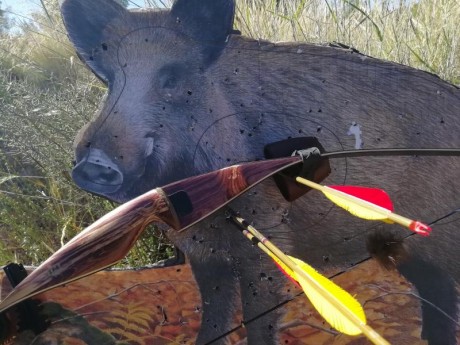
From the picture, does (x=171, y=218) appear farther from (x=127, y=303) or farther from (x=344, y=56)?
(x=344, y=56)

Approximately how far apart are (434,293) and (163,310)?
62 cm

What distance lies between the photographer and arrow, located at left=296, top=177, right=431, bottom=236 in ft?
1.93

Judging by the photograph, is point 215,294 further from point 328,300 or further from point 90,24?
point 90,24

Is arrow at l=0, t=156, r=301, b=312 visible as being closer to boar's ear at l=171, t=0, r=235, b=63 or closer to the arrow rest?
the arrow rest

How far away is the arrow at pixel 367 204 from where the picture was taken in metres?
0.59

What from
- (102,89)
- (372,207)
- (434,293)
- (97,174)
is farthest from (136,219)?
(102,89)

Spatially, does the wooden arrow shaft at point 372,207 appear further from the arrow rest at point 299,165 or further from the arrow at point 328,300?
the arrow at point 328,300

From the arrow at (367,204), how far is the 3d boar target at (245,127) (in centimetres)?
11

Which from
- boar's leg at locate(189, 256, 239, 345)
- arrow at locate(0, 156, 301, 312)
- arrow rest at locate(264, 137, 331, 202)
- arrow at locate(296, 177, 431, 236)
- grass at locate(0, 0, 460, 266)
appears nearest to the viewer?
arrow at locate(296, 177, 431, 236)

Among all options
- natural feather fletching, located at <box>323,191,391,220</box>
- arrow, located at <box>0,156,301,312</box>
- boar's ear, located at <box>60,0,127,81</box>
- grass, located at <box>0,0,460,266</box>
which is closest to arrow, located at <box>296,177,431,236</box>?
natural feather fletching, located at <box>323,191,391,220</box>

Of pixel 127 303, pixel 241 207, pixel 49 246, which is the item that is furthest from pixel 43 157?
pixel 241 207

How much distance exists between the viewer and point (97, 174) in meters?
0.96

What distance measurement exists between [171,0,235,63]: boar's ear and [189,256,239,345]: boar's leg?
443mm

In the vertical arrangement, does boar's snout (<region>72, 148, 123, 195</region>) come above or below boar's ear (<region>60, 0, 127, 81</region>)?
below
